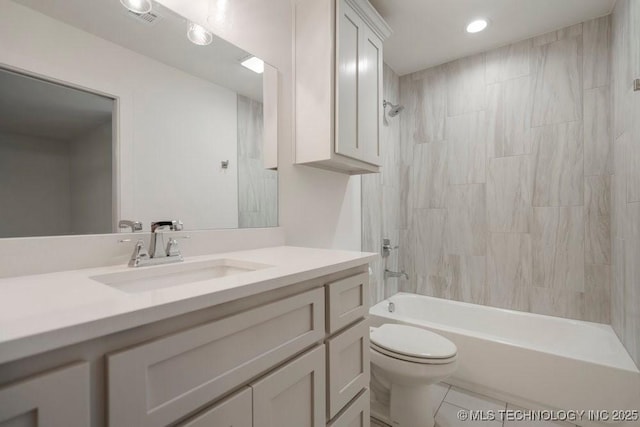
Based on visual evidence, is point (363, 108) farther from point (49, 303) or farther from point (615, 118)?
point (615, 118)

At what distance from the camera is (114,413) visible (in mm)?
431

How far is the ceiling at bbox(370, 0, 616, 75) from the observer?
187cm

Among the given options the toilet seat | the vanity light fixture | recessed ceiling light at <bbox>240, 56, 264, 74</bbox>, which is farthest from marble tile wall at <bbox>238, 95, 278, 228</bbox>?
the toilet seat

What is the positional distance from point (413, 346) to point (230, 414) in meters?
1.17

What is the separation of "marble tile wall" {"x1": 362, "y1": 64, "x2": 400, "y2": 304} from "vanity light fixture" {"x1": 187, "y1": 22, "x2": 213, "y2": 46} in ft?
4.69

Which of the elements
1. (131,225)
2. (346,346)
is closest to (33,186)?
(131,225)

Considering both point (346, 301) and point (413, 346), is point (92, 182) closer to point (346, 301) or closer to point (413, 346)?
point (346, 301)

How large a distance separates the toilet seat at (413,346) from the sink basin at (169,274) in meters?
0.96

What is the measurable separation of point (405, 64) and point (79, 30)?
2.53 metres

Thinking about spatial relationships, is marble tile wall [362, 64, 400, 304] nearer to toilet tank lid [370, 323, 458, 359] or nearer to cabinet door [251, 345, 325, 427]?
toilet tank lid [370, 323, 458, 359]

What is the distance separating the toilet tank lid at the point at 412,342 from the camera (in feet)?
4.68

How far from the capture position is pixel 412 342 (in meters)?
1.54

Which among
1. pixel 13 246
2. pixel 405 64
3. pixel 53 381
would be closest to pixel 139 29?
pixel 13 246

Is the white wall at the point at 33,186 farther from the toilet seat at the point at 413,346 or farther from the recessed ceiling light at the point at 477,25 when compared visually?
the recessed ceiling light at the point at 477,25
